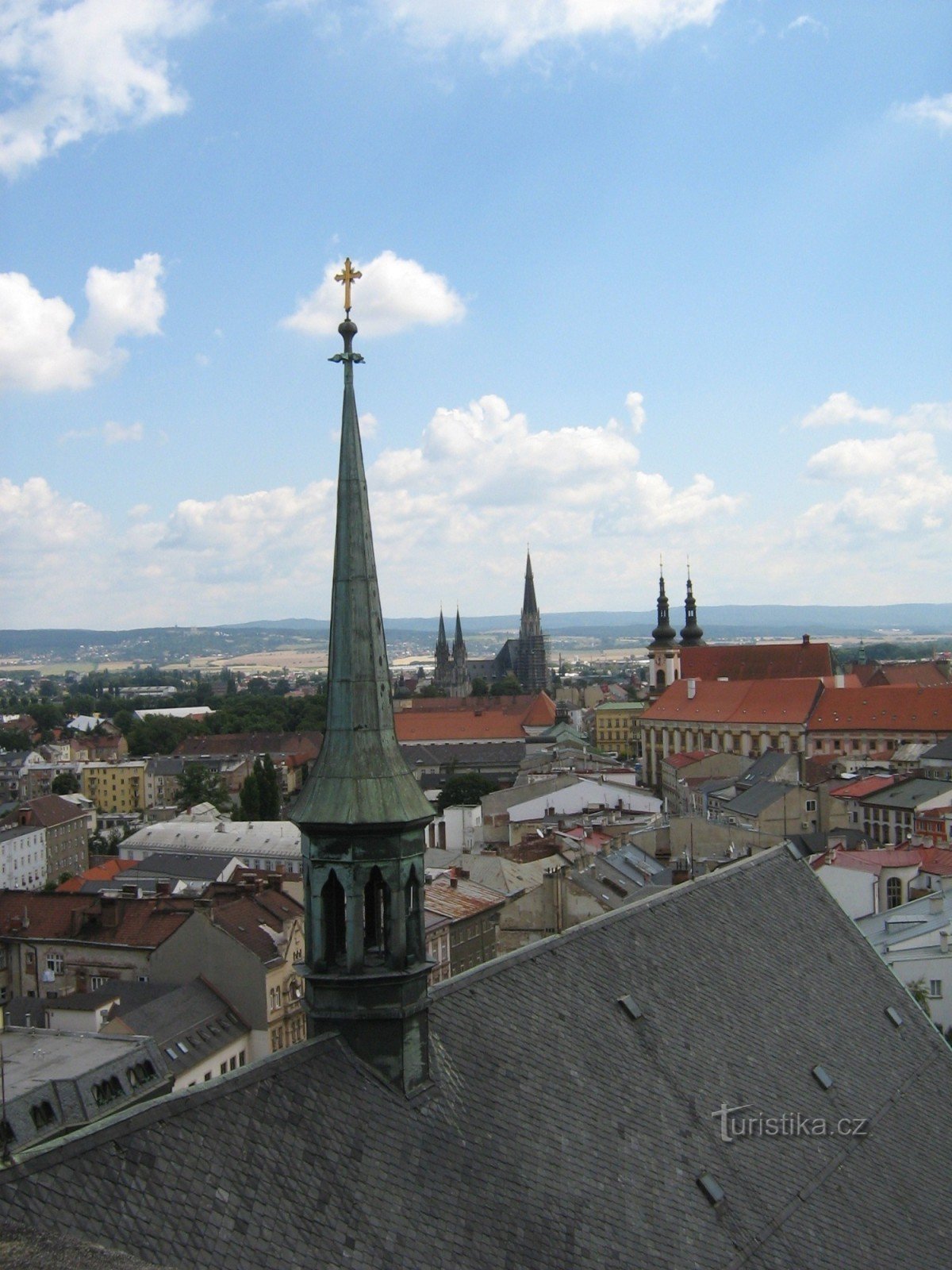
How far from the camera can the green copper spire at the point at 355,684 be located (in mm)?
13062

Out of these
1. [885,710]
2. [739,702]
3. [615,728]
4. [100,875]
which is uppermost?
[739,702]

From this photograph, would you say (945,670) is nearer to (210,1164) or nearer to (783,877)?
(783,877)

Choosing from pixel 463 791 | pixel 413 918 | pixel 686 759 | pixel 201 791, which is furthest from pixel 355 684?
pixel 201 791

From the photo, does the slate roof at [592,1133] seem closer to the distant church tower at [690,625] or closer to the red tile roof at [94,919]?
the red tile roof at [94,919]

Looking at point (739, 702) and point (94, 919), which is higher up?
point (739, 702)

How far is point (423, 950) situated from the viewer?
1326cm

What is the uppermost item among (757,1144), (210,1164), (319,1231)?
(210,1164)

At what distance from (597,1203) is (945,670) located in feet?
544

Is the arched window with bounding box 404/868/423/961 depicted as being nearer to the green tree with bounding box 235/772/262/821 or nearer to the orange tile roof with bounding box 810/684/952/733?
the green tree with bounding box 235/772/262/821

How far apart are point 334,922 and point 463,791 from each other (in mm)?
92689

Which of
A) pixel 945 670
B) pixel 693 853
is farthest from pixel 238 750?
pixel 693 853

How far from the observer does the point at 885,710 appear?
115 m
